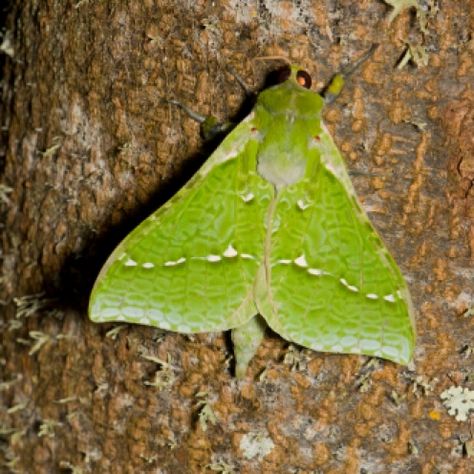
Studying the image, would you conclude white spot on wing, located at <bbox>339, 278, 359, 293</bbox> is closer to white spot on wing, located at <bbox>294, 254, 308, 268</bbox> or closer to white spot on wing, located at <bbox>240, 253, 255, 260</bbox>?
white spot on wing, located at <bbox>294, 254, 308, 268</bbox>

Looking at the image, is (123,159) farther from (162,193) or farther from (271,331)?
(271,331)

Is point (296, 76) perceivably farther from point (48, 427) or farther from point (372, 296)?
point (48, 427)

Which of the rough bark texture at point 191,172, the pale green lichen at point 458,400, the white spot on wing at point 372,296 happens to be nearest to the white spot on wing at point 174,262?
the rough bark texture at point 191,172

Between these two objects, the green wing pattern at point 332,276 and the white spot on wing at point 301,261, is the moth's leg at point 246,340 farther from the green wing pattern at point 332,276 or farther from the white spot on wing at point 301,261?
the white spot on wing at point 301,261

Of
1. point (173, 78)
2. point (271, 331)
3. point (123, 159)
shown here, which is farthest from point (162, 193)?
point (271, 331)

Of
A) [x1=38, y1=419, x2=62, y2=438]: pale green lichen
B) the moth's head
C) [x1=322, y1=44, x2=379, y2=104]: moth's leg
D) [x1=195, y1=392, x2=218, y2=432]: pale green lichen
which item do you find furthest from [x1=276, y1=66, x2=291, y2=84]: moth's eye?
[x1=38, y1=419, x2=62, y2=438]: pale green lichen

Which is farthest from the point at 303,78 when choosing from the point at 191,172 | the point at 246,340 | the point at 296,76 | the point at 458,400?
the point at 458,400
